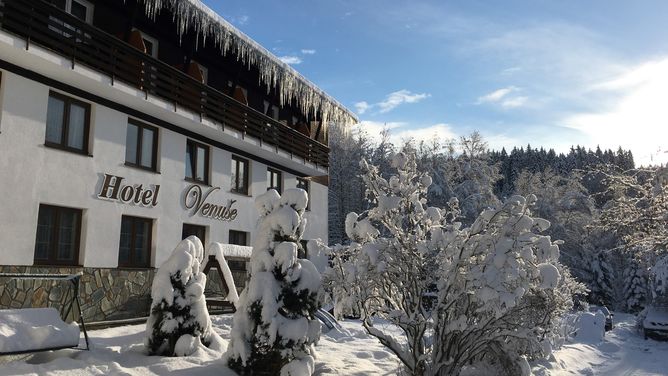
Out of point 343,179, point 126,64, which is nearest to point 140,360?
point 126,64

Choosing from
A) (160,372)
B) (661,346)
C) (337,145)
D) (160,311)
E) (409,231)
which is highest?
(337,145)

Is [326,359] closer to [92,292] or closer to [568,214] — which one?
[92,292]

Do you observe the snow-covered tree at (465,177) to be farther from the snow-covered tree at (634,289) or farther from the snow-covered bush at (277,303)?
the snow-covered bush at (277,303)

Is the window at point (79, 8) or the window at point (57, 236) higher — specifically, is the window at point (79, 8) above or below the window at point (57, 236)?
above

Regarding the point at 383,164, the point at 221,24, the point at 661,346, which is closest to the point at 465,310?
the point at 221,24

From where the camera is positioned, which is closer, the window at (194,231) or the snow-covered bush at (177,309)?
the snow-covered bush at (177,309)

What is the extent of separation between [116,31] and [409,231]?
10.4 metres

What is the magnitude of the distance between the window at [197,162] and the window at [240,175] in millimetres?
1499

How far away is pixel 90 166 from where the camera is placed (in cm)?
1201

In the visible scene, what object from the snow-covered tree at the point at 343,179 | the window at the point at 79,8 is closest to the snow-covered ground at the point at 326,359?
the window at the point at 79,8

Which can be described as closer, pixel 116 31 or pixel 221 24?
pixel 116 31

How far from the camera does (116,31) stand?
545 inches

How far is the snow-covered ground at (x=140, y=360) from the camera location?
715 cm

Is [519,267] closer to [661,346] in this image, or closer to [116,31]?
→ [116,31]
